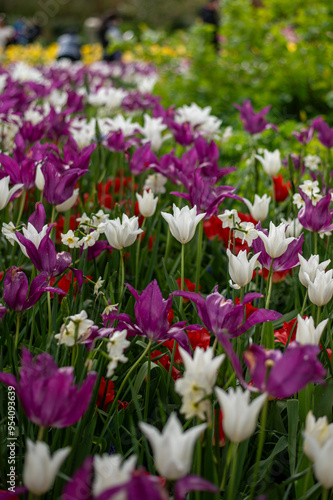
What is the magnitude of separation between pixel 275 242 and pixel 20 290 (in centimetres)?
53

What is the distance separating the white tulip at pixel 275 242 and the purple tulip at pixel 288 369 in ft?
1.48

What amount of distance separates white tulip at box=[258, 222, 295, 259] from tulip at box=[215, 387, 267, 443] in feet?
1.73

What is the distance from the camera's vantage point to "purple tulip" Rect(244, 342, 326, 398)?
74 centimetres

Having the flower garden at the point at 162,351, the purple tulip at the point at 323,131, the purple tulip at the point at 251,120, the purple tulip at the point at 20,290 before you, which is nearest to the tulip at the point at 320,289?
the flower garden at the point at 162,351

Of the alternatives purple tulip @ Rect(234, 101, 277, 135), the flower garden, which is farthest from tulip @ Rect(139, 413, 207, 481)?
purple tulip @ Rect(234, 101, 277, 135)

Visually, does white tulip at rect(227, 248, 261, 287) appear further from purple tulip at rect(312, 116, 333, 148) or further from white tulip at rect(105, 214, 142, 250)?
purple tulip at rect(312, 116, 333, 148)

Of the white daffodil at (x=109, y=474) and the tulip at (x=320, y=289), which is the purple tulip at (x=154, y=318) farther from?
the white daffodil at (x=109, y=474)

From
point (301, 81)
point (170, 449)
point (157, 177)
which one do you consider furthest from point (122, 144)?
point (301, 81)

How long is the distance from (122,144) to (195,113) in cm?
46

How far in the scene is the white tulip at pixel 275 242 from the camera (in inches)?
46.8

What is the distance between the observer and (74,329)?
95 centimetres

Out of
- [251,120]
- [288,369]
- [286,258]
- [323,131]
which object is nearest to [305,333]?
[288,369]

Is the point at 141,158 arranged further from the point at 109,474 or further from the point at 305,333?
the point at 109,474

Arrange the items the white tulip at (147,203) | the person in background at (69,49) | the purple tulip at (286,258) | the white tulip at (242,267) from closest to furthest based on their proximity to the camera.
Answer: the white tulip at (242,267) → the purple tulip at (286,258) → the white tulip at (147,203) → the person in background at (69,49)
